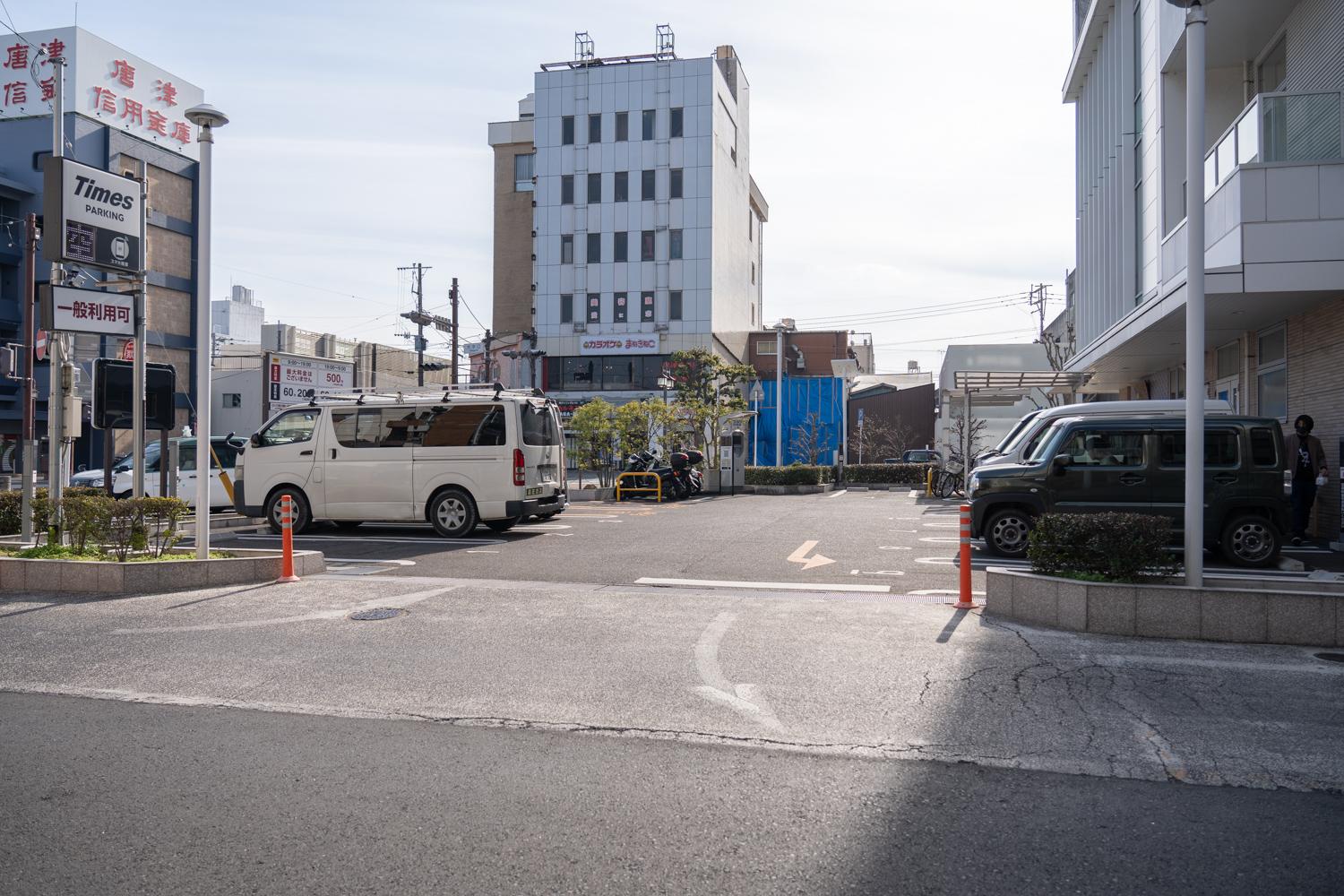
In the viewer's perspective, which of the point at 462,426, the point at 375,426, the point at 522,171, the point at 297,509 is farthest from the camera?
the point at 522,171

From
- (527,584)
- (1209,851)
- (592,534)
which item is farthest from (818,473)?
(1209,851)

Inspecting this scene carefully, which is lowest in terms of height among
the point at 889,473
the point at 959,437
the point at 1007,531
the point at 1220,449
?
the point at 1007,531

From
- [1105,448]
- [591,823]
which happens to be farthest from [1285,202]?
[591,823]

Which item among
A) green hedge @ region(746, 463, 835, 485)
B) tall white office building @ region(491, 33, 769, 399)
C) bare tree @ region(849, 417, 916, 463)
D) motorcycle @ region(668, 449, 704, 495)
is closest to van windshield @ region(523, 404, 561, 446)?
motorcycle @ region(668, 449, 704, 495)

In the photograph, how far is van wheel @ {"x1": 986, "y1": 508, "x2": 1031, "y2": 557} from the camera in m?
12.5

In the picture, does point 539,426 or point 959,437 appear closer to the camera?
point 539,426

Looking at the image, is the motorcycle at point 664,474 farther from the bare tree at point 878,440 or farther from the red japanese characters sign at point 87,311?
the bare tree at point 878,440

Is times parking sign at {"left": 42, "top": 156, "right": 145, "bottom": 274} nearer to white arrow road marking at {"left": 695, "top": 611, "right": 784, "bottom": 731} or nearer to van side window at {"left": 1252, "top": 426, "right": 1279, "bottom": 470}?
white arrow road marking at {"left": 695, "top": 611, "right": 784, "bottom": 731}

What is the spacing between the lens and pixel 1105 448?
12.2 meters

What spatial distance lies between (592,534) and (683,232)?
37.9 meters

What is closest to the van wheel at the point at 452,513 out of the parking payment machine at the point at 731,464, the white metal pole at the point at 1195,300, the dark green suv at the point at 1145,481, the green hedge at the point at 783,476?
Answer: the dark green suv at the point at 1145,481

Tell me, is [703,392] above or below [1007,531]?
above

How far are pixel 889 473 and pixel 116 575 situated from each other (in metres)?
27.7

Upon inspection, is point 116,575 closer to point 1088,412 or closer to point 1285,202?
point 1088,412
